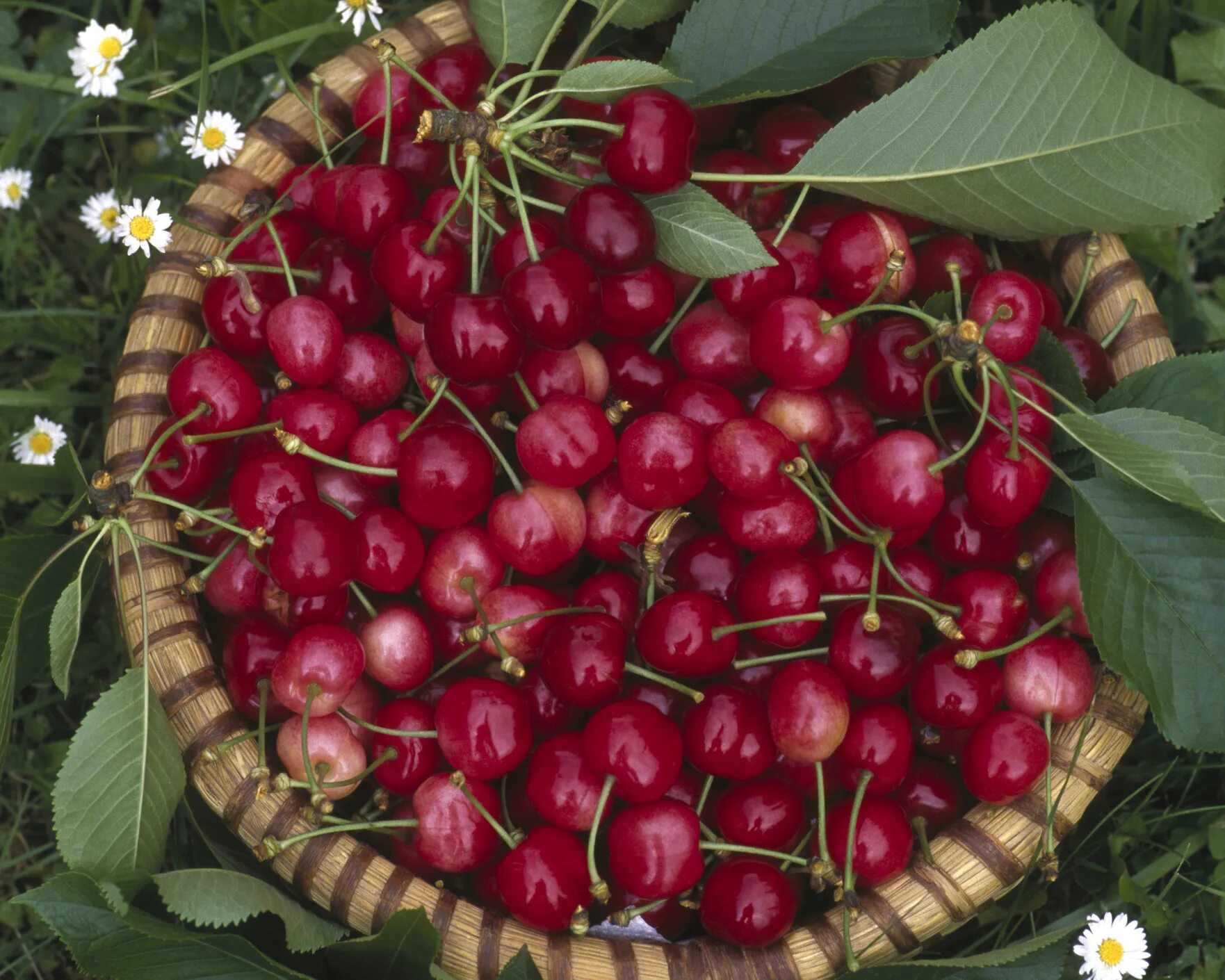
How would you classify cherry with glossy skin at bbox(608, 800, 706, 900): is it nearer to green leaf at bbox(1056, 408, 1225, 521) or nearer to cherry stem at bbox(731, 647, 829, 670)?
cherry stem at bbox(731, 647, 829, 670)

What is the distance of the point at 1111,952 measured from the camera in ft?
5.53

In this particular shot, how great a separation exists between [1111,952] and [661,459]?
1022 millimetres

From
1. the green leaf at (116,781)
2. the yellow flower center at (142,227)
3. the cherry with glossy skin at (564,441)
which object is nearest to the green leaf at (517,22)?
the cherry with glossy skin at (564,441)

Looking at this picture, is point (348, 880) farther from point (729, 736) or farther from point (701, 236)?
point (701, 236)

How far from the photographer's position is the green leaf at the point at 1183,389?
1546 mm

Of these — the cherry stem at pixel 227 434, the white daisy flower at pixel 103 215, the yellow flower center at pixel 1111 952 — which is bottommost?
the yellow flower center at pixel 1111 952

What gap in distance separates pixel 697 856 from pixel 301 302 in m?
0.90

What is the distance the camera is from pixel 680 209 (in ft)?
4.92

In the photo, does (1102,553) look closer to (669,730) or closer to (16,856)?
(669,730)

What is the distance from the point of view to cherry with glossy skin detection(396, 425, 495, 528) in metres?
1.48

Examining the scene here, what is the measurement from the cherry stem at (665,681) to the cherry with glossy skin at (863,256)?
0.58 m

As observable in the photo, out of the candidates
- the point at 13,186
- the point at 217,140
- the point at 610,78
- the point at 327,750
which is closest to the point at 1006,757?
the point at 327,750

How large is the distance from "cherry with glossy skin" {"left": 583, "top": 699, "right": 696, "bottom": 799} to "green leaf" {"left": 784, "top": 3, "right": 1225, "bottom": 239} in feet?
2.52

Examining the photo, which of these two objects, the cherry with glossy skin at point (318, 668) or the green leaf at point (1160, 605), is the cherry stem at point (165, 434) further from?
the green leaf at point (1160, 605)
